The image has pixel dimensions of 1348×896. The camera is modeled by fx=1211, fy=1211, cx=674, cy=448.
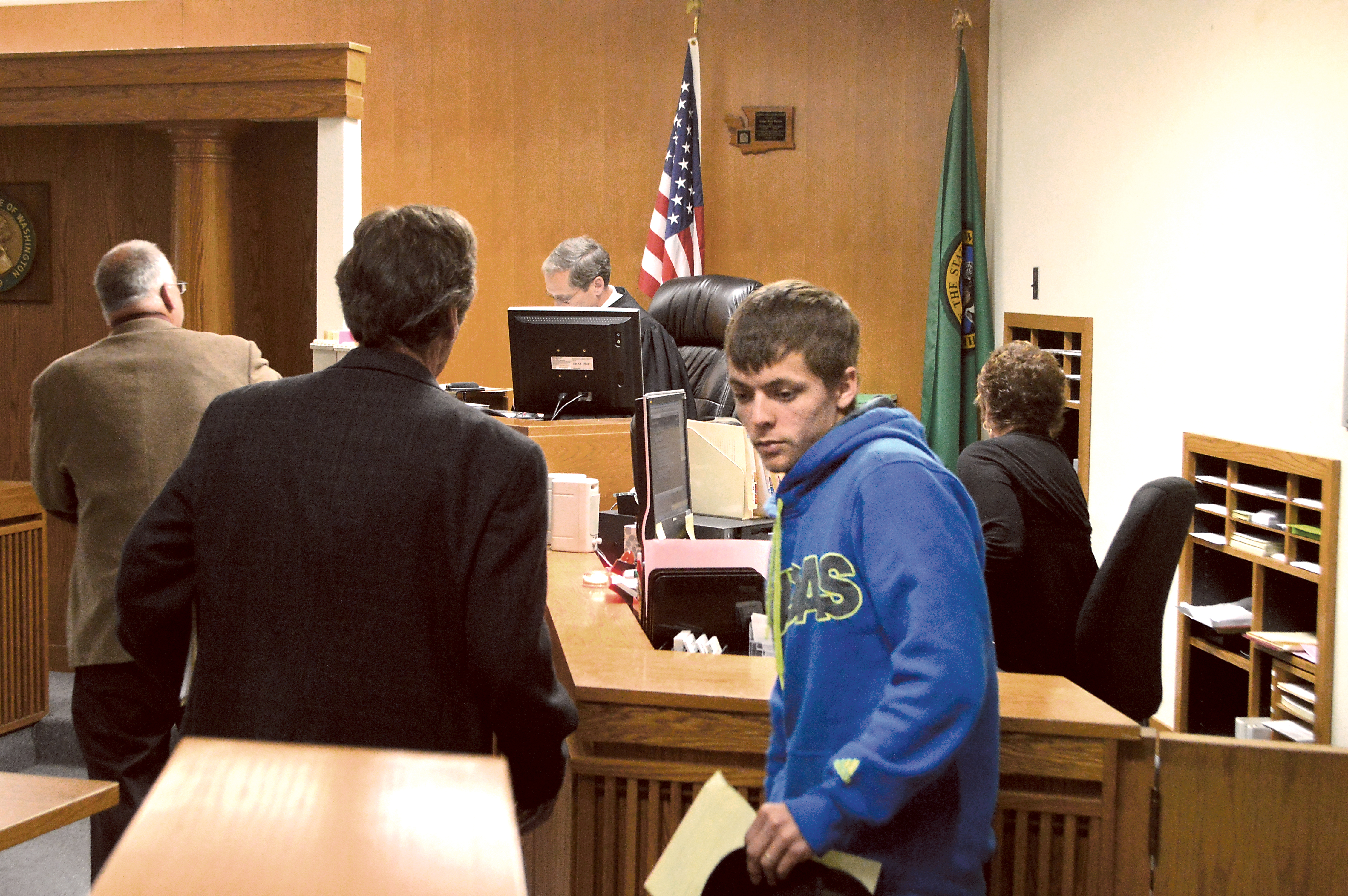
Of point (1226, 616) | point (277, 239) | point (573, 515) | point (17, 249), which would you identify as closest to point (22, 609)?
point (17, 249)

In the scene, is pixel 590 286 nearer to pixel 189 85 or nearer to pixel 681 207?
pixel 189 85

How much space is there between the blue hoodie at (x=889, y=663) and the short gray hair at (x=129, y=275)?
76.0 inches

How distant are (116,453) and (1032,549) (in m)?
2.19

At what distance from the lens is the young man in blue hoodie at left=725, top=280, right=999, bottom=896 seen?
124cm

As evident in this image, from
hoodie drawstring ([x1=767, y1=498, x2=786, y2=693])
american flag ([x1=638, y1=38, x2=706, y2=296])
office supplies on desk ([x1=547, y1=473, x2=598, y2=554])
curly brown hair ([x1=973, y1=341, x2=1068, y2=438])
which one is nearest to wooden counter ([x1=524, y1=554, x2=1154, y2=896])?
hoodie drawstring ([x1=767, y1=498, x2=786, y2=693])

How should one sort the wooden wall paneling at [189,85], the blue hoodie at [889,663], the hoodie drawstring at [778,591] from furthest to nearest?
the wooden wall paneling at [189,85]
the hoodie drawstring at [778,591]
the blue hoodie at [889,663]

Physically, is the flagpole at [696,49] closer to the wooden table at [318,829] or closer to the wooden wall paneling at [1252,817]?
the wooden wall paneling at [1252,817]

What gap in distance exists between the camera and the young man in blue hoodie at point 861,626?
1.24 m

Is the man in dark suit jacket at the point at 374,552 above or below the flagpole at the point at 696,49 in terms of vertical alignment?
below

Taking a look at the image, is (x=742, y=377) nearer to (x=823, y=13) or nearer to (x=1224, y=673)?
(x=1224, y=673)

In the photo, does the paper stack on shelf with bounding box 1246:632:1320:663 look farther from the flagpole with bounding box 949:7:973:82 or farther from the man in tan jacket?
the flagpole with bounding box 949:7:973:82

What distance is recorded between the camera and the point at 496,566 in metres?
1.38

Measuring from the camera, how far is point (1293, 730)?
342 cm

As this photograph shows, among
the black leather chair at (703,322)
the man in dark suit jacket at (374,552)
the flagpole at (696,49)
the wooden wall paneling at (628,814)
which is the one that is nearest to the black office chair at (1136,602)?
the wooden wall paneling at (628,814)
